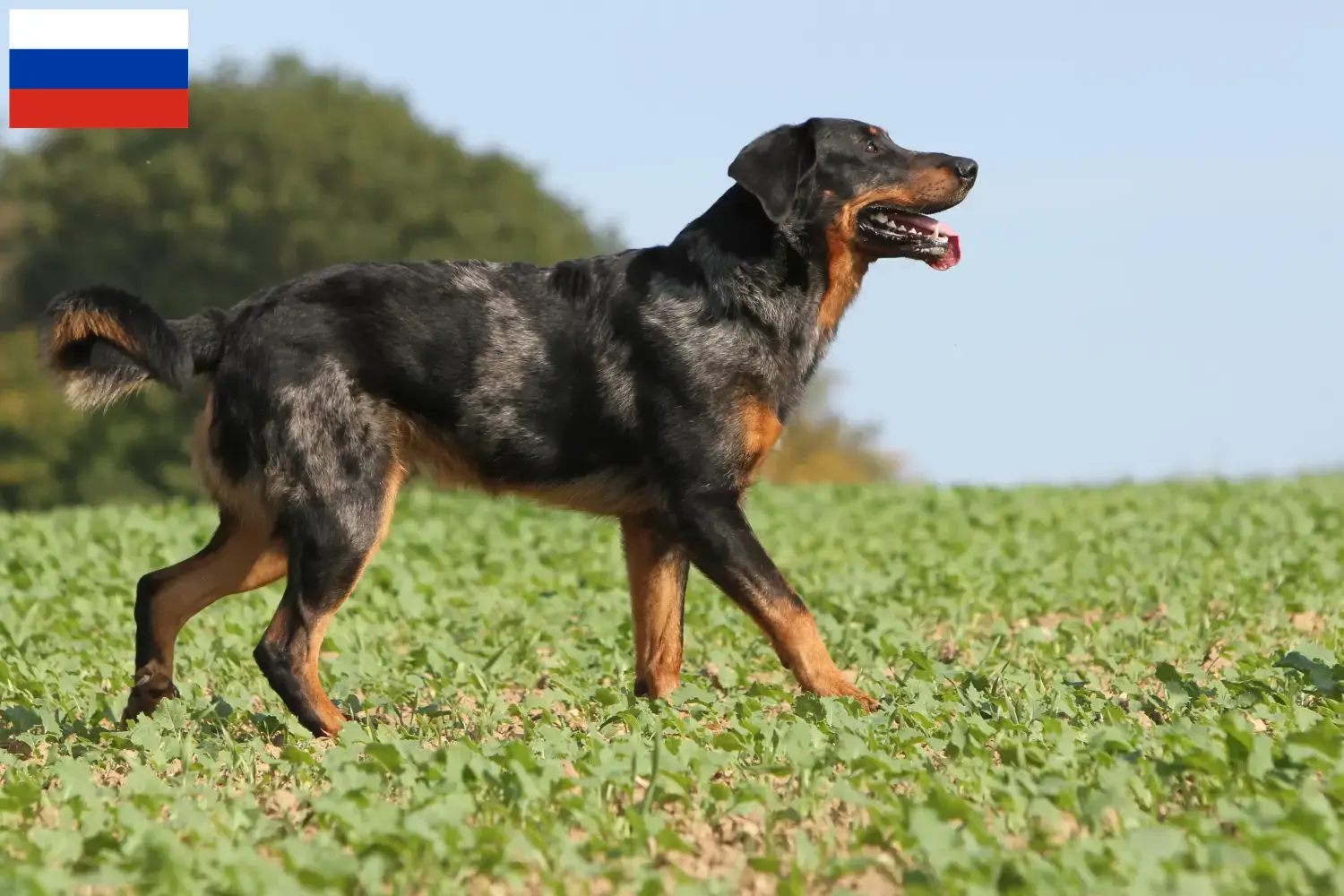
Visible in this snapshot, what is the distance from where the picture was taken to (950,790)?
526 centimetres

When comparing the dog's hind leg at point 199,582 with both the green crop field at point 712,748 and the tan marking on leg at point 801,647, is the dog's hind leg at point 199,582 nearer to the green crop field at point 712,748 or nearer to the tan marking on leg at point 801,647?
the green crop field at point 712,748

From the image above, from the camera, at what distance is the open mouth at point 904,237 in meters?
7.67

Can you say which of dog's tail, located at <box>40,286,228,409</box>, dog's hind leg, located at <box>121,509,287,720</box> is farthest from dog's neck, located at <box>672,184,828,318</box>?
dog's hind leg, located at <box>121,509,287,720</box>

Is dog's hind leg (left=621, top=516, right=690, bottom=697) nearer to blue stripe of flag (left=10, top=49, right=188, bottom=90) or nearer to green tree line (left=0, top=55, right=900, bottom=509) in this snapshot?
blue stripe of flag (left=10, top=49, right=188, bottom=90)

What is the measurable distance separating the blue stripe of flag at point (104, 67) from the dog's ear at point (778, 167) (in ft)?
41.3

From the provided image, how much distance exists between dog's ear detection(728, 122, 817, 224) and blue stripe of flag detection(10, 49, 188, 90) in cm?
1259

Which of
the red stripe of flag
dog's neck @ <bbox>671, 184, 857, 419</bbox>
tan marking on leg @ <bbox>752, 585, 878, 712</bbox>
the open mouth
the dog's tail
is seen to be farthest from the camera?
the red stripe of flag

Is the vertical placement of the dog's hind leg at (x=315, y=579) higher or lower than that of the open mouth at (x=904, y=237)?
lower

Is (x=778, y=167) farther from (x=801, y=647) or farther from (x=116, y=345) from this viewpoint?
(x=116, y=345)

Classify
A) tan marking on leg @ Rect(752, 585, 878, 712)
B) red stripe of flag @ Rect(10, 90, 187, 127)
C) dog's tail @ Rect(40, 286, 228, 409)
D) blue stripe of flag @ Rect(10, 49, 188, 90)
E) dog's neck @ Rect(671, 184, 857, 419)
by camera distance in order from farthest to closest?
1. red stripe of flag @ Rect(10, 90, 187, 127)
2. blue stripe of flag @ Rect(10, 49, 188, 90)
3. dog's neck @ Rect(671, 184, 857, 419)
4. dog's tail @ Rect(40, 286, 228, 409)
5. tan marking on leg @ Rect(752, 585, 878, 712)

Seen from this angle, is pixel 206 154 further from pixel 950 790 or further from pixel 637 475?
pixel 950 790

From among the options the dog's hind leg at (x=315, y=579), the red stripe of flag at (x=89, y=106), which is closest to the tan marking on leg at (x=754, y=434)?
the dog's hind leg at (x=315, y=579)

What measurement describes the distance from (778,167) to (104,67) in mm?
13586

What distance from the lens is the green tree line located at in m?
37.7
